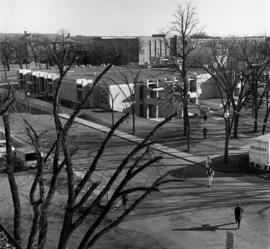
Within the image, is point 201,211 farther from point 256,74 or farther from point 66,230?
point 256,74

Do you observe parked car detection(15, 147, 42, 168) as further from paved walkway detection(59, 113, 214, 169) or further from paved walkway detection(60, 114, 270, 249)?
paved walkway detection(60, 114, 270, 249)

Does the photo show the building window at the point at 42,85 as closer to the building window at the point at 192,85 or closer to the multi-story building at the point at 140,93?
the multi-story building at the point at 140,93

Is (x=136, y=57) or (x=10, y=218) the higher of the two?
(x=136, y=57)

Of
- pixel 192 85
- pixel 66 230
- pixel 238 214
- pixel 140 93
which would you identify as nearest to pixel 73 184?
pixel 66 230

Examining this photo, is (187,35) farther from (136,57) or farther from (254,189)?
(136,57)

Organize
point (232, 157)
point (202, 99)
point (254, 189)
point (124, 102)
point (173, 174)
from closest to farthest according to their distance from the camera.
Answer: point (254, 189), point (173, 174), point (232, 157), point (124, 102), point (202, 99)

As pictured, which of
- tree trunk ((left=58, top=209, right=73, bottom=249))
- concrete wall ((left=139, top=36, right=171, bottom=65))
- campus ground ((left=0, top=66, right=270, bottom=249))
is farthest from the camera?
concrete wall ((left=139, top=36, right=171, bottom=65))

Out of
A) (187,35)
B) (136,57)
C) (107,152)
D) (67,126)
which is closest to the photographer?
(67,126)

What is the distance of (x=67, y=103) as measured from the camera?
44.5m

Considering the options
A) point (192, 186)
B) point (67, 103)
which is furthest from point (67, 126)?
point (67, 103)

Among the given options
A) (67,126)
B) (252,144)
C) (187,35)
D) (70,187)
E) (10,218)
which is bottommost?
(10,218)

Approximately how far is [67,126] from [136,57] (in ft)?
250

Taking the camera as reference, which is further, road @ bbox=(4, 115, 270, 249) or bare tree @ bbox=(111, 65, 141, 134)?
bare tree @ bbox=(111, 65, 141, 134)

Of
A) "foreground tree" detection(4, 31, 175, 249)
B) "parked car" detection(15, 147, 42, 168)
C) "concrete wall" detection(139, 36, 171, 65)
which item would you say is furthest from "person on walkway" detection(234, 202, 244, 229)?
"concrete wall" detection(139, 36, 171, 65)
